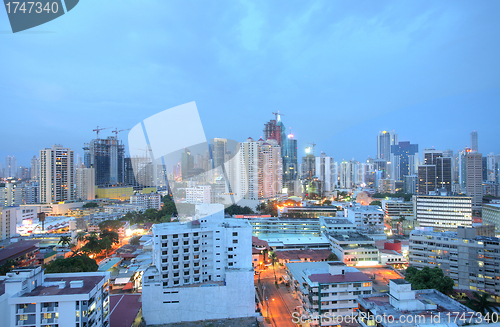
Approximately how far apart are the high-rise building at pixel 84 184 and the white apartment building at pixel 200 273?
2328 centimetres

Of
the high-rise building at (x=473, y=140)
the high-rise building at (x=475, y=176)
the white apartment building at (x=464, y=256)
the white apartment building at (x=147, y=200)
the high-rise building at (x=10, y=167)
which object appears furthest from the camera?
the high-rise building at (x=10, y=167)

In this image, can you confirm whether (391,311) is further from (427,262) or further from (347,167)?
(347,167)

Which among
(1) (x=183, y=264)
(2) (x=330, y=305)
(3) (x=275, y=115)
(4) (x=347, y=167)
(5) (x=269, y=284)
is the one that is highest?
(3) (x=275, y=115)

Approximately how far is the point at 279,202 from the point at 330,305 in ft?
56.1

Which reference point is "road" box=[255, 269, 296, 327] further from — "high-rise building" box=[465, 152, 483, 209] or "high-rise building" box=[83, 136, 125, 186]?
"high-rise building" box=[83, 136, 125, 186]

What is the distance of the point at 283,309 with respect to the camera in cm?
752

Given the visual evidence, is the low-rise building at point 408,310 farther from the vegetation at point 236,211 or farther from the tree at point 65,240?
the vegetation at point 236,211

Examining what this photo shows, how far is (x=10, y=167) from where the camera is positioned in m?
41.2

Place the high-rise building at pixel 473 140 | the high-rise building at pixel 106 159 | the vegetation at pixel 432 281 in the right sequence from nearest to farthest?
the vegetation at pixel 432 281, the high-rise building at pixel 106 159, the high-rise building at pixel 473 140

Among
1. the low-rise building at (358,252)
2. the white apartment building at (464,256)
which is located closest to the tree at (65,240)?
the low-rise building at (358,252)

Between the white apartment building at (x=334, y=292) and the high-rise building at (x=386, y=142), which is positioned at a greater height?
the high-rise building at (x=386, y=142)

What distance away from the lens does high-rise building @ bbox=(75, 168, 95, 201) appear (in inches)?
1028

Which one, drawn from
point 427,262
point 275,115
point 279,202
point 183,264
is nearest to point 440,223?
point 427,262

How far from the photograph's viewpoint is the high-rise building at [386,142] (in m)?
58.7
